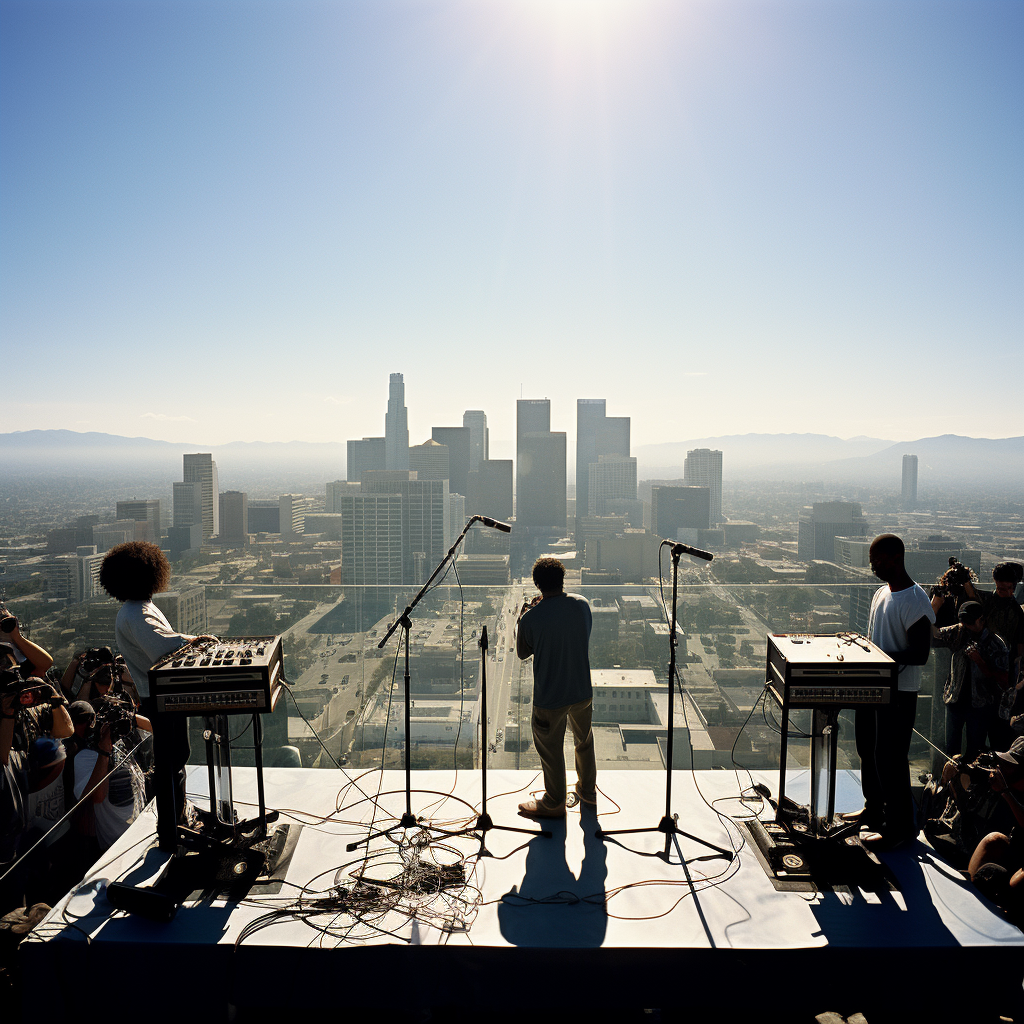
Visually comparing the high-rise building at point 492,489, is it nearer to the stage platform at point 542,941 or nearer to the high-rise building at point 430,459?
the high-rise building at point 430,459

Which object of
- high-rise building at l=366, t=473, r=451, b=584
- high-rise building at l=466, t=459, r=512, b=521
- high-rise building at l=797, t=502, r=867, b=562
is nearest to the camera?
high-rise building at l=797, t=502, r=867, b=562

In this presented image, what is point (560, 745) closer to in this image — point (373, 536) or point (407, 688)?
point (407, 688)

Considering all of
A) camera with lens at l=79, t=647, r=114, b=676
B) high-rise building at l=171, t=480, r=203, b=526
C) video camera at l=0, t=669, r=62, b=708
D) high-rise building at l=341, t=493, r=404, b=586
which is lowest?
high-rise building at l=341, t=493, r=404, b=586

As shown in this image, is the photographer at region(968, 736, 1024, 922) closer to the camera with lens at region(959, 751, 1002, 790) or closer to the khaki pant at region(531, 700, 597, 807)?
the camera with lens at region(959, 751, 1002, 790)

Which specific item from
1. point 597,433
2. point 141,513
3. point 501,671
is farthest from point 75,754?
point 597,433

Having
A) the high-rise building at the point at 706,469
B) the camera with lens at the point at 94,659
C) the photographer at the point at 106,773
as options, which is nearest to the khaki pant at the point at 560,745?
the photographer at the point at 106,773

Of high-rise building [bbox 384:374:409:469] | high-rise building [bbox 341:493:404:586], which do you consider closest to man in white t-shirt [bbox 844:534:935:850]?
high-rise building [bbox 341:493:404:586]
